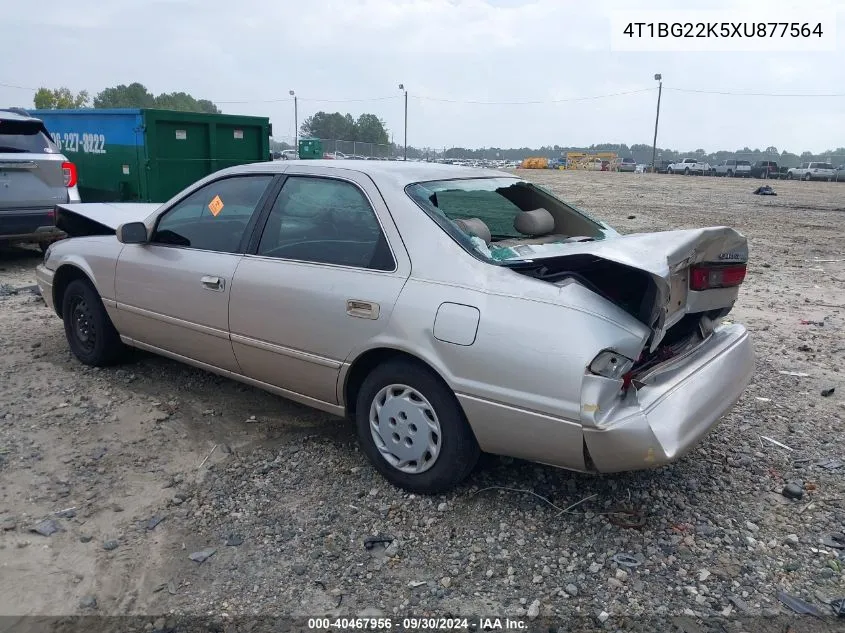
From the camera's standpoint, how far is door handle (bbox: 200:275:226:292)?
4.13 m

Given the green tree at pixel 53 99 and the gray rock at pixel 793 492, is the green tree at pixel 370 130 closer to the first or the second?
the green tree at pixel 53 99

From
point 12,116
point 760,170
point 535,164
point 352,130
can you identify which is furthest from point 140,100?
point 12,116

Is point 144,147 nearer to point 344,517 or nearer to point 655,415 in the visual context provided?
point 344,517

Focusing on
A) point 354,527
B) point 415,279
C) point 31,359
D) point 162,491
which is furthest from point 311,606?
point 31,359

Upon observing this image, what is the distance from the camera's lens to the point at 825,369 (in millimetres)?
5484

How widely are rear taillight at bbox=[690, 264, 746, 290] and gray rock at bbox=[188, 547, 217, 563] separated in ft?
8.20

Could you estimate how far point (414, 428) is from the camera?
3.44 m

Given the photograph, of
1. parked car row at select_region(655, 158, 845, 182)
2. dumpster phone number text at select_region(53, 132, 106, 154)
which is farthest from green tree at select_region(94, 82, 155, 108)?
dumpster phone number text at select_region(53, 132, 106, 154)

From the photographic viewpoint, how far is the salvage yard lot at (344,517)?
2.85m

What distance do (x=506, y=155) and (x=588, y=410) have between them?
96.9 meters

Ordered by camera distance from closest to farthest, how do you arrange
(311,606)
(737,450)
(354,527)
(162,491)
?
(311,606), (354,527), (162,491), (737,450)

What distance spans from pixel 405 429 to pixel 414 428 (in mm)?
Result: 52

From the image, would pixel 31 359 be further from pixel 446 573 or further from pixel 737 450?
pixel 737 450

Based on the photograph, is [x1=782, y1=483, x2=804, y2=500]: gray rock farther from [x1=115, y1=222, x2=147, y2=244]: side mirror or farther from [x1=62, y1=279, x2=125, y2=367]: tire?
[x1=62, y1=279, x2=125, y2=367]: tire
